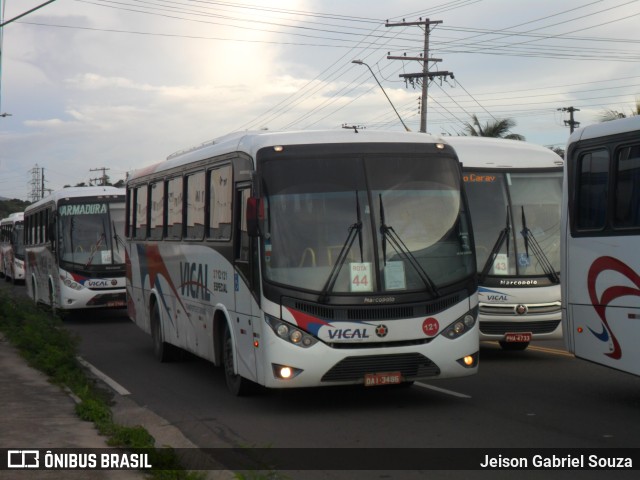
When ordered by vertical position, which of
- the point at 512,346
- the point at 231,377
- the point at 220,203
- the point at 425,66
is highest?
the point at 425,66

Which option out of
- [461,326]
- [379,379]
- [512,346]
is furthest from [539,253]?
[379,379]

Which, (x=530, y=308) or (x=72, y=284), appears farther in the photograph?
(x=72, y=284)

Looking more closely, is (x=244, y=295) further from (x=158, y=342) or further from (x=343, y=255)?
(x=158, y=342)

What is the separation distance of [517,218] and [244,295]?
17.6 ft

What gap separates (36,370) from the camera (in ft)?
48.7

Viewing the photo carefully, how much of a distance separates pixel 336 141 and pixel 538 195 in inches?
196

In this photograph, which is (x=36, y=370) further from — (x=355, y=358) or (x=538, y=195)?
(x=538, y=195)

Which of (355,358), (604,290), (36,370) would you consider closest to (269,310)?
(355,358)

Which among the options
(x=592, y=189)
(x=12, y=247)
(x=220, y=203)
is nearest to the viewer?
(x=592, y=189)

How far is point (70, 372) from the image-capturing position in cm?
1398

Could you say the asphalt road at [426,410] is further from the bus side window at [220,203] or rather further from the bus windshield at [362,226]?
the bus side window at [220,203]

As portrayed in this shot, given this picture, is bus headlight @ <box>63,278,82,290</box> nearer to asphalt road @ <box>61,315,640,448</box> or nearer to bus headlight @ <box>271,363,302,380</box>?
asphalt road @ <box>61,315,640,448</box>

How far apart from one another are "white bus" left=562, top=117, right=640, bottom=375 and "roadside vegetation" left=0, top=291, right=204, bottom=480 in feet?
16.2

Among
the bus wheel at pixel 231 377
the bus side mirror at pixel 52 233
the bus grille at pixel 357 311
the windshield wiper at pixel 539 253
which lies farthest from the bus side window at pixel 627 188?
the bus side mirror at pixel 52 233
